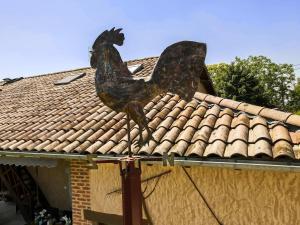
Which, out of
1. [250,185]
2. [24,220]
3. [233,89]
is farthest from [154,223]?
[233,89]

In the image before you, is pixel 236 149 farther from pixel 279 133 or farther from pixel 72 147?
pixel 72 147

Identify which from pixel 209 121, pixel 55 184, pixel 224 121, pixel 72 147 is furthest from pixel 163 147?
pixel 55 184

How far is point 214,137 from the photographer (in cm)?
439

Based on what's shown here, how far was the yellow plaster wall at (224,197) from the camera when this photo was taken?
13.2ft

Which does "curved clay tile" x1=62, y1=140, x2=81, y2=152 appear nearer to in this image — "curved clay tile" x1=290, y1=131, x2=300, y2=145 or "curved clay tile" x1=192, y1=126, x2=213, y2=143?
"curved clay tile" x1=192, y1=126, x2=213, y2=143

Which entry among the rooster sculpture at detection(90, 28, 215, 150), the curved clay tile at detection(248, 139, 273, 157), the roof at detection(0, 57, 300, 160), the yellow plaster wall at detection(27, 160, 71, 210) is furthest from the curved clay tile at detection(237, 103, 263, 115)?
the yellow plaster wall at detection(27, 160, 71, 210)

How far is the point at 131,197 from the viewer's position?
2039mm

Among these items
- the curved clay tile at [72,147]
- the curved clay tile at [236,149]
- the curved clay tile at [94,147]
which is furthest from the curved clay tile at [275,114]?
the curved clay tile at [72,147]

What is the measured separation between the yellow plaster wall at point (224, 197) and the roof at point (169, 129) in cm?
49

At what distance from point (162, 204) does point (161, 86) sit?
3.14 metres

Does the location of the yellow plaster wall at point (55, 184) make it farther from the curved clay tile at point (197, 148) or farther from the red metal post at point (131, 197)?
the red metal post at point (131, 197)

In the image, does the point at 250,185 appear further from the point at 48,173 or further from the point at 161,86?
the point at 48,173

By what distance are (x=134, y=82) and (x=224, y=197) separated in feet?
9.48

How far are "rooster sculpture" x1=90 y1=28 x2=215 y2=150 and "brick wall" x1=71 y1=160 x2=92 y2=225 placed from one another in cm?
365
